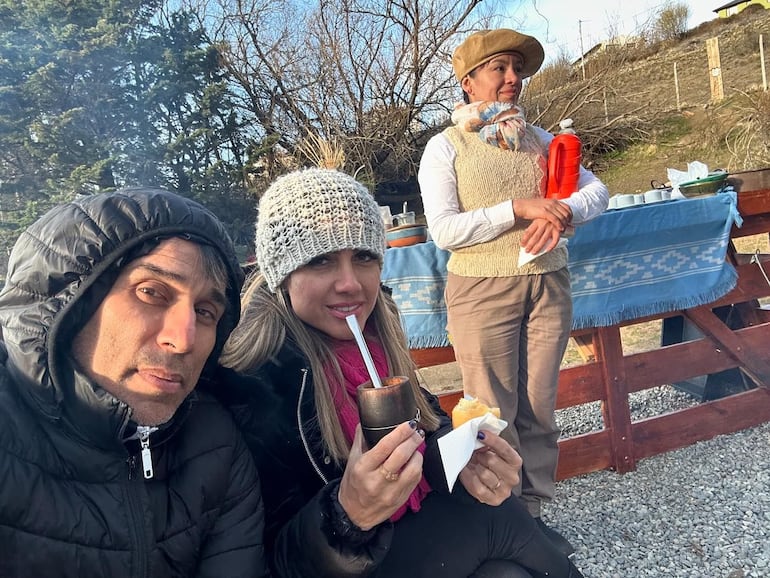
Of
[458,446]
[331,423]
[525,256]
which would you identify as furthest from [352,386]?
[525,256]

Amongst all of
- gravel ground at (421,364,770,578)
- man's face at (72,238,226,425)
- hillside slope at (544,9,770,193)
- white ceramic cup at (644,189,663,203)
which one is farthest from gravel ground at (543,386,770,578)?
hillside slope at (544,9,770,193)

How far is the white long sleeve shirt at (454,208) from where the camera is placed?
2.15 metres

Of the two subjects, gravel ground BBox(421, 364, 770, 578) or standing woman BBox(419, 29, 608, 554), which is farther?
gravel ground BBox(421, 364, 770, 578)

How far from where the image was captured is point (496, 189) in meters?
2.22

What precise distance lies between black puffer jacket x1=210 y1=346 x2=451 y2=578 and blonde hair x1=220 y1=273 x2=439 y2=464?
0.08 feet

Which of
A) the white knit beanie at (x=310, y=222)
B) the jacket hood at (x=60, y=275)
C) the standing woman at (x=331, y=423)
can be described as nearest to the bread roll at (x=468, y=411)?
the standing woman at (x=331, y=423)

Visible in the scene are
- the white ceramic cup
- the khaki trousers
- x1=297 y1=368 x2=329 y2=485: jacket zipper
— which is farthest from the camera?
the white ceramic cup

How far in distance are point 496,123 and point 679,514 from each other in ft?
6.84

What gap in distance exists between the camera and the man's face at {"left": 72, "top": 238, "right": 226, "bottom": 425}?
89 centimetres

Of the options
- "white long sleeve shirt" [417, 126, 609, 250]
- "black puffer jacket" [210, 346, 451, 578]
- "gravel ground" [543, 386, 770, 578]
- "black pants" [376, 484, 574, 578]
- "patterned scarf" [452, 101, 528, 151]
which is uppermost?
"patterned scarf" [452, 101, 528, 151]

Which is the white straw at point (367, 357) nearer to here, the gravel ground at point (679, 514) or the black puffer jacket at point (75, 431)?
the black puffer jacket at point (75, 431)

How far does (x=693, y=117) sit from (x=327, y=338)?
1491 centimetres

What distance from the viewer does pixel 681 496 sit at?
2.79m

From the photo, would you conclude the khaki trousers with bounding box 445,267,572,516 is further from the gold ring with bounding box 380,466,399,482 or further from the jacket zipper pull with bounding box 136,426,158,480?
the jacket zipper pull with bounding box 136,426,158,480
